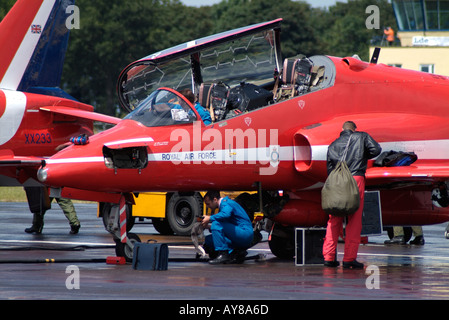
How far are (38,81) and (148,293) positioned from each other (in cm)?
1169

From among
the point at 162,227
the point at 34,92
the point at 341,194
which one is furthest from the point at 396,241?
the point at 34,92

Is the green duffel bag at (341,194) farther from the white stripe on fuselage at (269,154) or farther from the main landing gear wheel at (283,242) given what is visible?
the main landing gear wheel at (283,242)

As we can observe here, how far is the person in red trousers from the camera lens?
495 inches

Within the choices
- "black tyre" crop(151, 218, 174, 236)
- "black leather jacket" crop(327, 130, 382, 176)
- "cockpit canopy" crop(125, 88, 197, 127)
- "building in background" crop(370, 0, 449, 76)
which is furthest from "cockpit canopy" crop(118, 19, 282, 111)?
"building in background" crop(370, 0, 449, 76)

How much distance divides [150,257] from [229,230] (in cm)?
165

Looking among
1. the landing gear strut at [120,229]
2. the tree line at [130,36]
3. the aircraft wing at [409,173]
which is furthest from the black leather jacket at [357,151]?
the tree line at [130,36]

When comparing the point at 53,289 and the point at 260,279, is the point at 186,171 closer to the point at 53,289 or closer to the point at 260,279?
the point at 260,279

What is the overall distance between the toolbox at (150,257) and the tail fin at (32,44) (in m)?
8.68

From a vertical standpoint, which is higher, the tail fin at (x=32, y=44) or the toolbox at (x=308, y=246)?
the tail fin at (x=32, y=44)

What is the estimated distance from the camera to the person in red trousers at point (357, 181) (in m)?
12.6

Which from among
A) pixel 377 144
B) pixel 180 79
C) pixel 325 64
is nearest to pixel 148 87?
pixel 180 79

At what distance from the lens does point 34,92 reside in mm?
19906

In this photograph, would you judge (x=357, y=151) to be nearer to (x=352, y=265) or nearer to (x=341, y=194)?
(x=341, y=194)

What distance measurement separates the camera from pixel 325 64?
14219 mm
